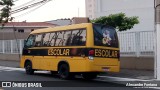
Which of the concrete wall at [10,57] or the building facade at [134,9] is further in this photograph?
the building facade at [134,9]

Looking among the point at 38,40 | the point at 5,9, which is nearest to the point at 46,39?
the point at 38,40

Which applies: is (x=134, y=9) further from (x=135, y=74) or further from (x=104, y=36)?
(x=104, y=36)

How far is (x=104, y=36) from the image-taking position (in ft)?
52.2

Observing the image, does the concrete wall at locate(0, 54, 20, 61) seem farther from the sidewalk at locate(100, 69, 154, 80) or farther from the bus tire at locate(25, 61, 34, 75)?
the sidewalk at locate(100, 69, 154, 80)

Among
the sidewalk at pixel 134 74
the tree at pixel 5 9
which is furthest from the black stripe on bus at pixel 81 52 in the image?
the tree at pixel 5 9

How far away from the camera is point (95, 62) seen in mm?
15266

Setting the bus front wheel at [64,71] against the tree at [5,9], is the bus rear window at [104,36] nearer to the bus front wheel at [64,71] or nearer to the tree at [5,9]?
the bus front wheel at [64,71]

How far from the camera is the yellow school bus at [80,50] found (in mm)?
15266

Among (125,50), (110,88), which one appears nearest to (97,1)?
(125,50)

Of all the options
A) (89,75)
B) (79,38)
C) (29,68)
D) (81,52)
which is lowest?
(89,75)

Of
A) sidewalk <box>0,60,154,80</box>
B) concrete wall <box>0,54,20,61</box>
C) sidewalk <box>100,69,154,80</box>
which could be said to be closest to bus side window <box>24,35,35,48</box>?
sidewalk <box>0,60,154,80</box>

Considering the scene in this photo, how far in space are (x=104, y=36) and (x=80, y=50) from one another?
49.3 inches

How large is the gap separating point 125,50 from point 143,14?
30.7 metres

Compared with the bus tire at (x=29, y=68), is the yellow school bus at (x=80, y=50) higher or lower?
higher
